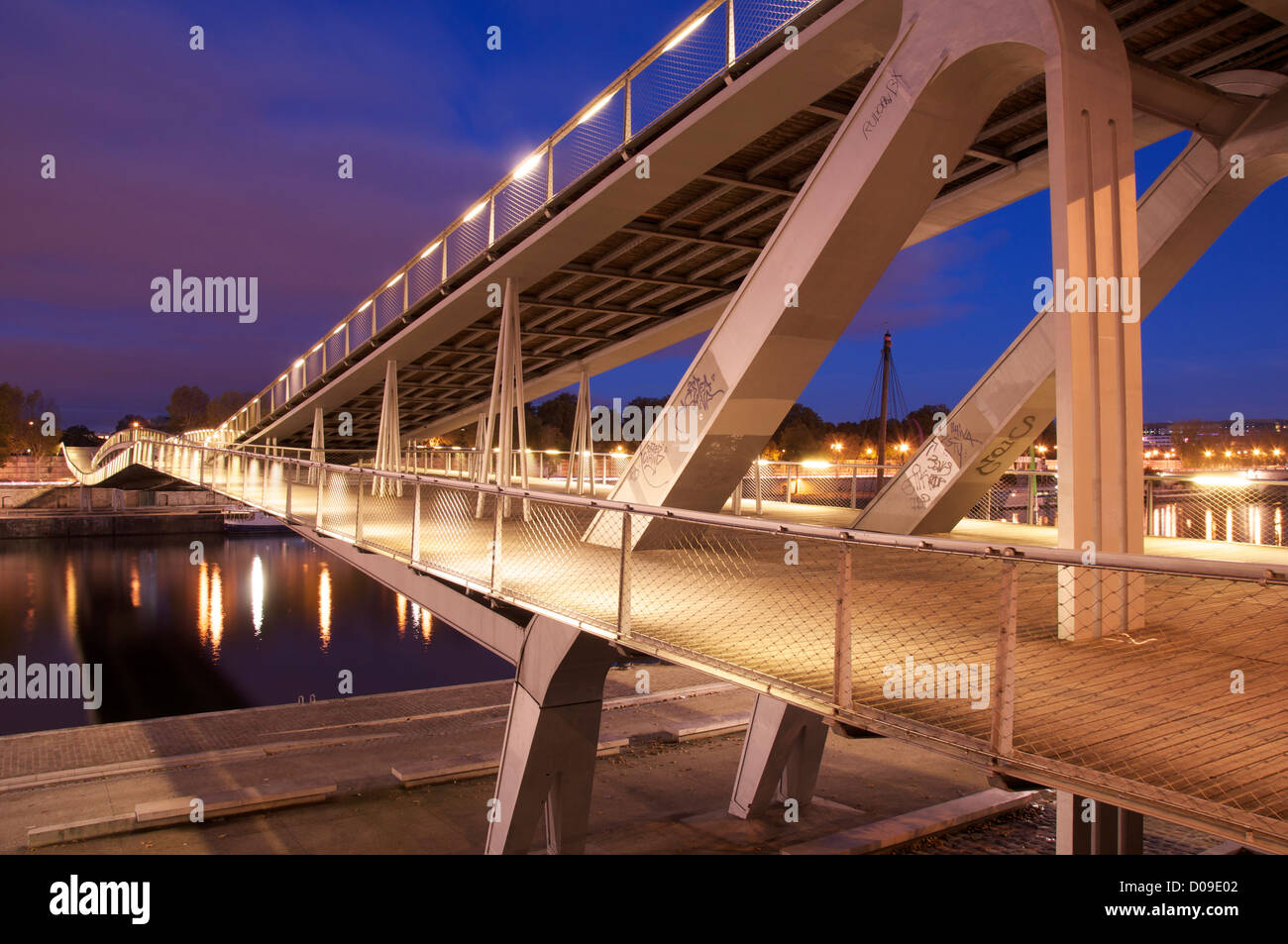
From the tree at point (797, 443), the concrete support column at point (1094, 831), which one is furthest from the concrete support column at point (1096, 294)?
the tree at point (797, 443)

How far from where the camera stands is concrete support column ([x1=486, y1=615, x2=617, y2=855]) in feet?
27.2

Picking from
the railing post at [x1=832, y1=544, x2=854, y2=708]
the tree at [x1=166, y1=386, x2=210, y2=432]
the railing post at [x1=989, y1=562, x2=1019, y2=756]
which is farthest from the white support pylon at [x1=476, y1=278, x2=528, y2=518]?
the tree at [x1=166, y1=386, x2=210, y2=432]

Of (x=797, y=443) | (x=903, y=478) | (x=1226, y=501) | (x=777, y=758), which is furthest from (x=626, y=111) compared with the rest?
(x=797, y=443)

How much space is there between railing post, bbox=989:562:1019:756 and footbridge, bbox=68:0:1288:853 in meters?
0.01

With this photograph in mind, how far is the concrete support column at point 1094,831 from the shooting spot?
543 cm

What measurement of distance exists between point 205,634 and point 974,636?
3600cm

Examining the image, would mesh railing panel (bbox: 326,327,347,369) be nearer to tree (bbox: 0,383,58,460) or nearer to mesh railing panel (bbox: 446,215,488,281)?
mesh railing panel (bbox: 446,215,488,281)

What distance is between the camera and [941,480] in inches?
406

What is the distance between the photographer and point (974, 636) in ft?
16.5

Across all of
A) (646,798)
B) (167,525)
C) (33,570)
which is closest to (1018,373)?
(646,798)

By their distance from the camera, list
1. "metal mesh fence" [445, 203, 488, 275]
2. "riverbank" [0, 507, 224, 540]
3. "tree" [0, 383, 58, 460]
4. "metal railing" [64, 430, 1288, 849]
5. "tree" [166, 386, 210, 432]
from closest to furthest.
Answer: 1. "metal railing" [64, 430, 1288, 849]
2. "metal mesh fence" [445, 203, 488, 275]
3. "riverbank" [0, 507, 224, 540]
4. "tree" [0, 383, 58, 460]
5. "tree" [166, 386, 210, 432]

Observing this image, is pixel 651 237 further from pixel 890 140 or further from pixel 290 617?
pixel 290 617

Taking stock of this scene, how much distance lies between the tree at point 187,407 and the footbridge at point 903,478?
4275 inches

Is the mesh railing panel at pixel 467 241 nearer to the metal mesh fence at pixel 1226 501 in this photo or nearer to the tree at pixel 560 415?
the metal mesh fence at pixel 1226 501
